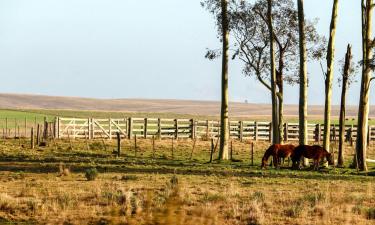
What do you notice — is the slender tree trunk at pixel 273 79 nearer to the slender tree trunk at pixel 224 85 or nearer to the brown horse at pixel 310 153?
the slender tree trunk at pixel 224 85

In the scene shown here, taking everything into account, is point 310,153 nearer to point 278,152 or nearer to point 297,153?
point 297,153

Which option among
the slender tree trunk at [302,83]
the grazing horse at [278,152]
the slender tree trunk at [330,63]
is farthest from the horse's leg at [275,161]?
the slender tree trunk at [330,63]

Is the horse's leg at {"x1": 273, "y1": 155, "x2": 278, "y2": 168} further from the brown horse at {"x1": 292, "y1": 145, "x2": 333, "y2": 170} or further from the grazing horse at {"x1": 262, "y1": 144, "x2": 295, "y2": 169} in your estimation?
the brown horse at {"x1": 292, "y1": 145, "x2": 333, "y2": 170}

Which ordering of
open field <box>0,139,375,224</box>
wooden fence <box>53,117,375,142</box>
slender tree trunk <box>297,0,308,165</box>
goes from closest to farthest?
open field <box>0,139,375,224</box>
slender tree trunk <box>297,0,308,165</box>
wooden fence <box>53,117,375,142</box>

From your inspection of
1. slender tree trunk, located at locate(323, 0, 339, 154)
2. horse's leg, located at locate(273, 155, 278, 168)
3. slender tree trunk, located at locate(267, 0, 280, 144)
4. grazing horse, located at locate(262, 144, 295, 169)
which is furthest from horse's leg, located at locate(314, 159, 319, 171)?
slender tree trunk, located at locate(267, 0, 280, 144)

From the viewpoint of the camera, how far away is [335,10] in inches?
1613

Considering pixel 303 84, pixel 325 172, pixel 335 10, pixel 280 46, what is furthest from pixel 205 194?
pixel 280 46

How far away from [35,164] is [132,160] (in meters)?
5.89

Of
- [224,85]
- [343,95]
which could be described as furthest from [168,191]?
[343,95]

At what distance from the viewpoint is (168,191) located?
24.1m

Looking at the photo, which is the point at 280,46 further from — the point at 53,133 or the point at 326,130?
the point at 53,133

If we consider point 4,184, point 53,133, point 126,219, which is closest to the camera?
point 126,219

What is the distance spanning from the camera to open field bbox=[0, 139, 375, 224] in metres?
19.5

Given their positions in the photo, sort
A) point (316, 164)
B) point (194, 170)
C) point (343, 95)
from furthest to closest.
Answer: point (343, 95)
point (316, 164)
point (194, 170)
